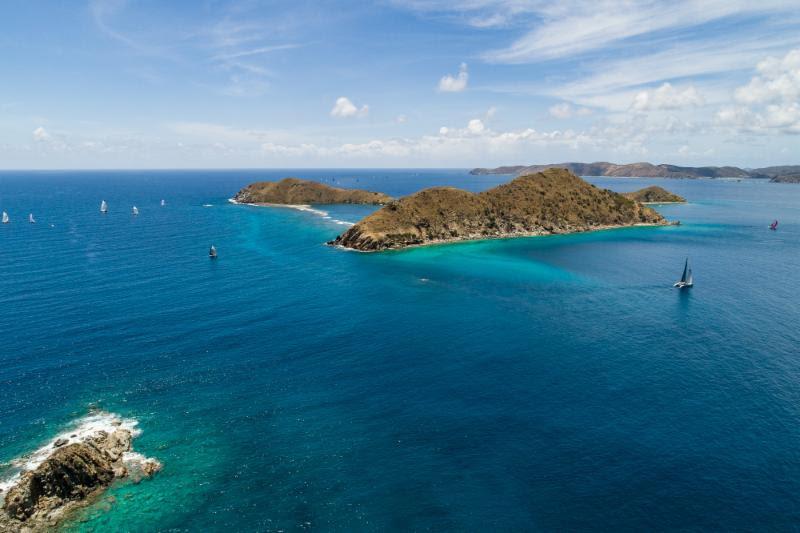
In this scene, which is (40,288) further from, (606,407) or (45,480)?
(606,407)

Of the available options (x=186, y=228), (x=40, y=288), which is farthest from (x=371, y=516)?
(x=186, y=228)

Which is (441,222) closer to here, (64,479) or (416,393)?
(416,393)

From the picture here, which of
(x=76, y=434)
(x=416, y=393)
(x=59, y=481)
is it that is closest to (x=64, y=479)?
(x=59, y=481)

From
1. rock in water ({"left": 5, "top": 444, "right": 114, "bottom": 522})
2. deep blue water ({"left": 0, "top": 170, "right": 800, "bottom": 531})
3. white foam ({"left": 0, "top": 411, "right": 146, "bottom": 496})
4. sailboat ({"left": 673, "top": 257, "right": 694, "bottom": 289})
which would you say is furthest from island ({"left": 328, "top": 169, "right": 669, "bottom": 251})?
rock in water ({"left": 5, "top": 444, "right": 114, "bottom": 522})

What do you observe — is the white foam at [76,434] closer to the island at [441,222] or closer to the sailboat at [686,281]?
the island at [441,222]

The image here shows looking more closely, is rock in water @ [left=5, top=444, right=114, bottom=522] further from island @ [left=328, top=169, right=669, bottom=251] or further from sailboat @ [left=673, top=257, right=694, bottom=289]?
sailboat @ [left=673, top=257, right=694, bottom=289]
